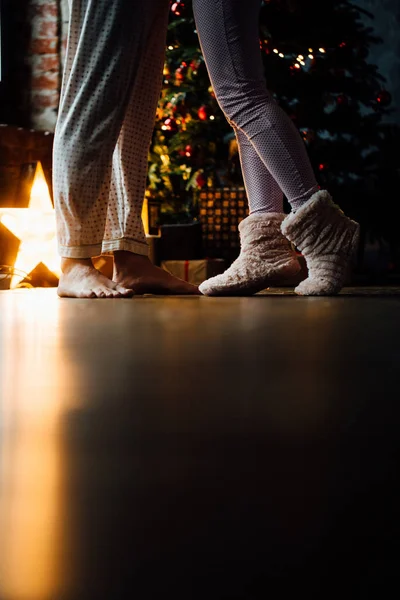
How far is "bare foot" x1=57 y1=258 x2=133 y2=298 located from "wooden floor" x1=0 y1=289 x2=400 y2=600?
101 centimetres

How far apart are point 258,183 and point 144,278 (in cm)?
32

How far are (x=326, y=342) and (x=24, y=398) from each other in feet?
1.17

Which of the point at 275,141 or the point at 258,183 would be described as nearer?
the point at 275,141

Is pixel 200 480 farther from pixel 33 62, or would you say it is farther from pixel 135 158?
pixel 33 62

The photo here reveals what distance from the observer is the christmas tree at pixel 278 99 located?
13.8 feet

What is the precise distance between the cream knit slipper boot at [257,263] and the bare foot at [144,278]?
11 centimetres

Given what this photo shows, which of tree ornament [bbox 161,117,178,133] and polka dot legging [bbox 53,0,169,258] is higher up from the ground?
tree ornament [bbox 161,117,178,133]

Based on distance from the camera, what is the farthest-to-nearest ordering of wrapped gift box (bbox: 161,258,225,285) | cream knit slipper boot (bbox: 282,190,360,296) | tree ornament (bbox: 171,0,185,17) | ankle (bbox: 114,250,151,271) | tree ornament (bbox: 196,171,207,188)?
tree ornament (bbox: 196,171,207,188) < tree ornament (bbox: 171,0,185,17) < wrapped gift box (bbox: 161,258,225,285) < ankle (bbox: 114,250,151,271) < cream knit slipper boot (bbox: 282,190,360,296)


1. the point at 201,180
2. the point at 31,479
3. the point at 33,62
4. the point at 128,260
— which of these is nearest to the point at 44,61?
the point at 33,62

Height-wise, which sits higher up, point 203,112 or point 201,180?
point 203,112

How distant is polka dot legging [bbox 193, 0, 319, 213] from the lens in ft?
5.22

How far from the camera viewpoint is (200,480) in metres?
0.28

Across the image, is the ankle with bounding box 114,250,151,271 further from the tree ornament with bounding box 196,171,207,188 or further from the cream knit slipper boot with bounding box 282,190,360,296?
the tree ornament with bounding box 196,171,207,188

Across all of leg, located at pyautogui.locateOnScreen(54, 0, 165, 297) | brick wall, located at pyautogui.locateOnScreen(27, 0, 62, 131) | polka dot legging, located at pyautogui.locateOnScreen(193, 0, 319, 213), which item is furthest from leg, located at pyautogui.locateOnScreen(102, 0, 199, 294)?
brick wall, located at pyautogui.locateOnScreen(27, 0, 62, 131)
